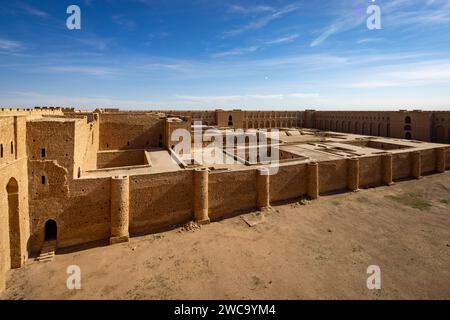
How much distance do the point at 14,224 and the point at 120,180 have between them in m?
4.76

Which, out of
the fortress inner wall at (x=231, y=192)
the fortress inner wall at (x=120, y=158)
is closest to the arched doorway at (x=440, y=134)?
the fortress inner wall at (x=231, y=192)

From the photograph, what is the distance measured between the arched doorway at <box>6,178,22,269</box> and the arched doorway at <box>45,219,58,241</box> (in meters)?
1.85

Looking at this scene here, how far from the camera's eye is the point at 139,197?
1428cm

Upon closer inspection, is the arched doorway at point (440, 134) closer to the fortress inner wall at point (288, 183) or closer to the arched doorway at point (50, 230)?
the fortress inner wall at point (288, 183)

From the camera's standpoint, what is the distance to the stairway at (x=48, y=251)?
12.2 meters

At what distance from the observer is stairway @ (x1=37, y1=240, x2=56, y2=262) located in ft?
39.9

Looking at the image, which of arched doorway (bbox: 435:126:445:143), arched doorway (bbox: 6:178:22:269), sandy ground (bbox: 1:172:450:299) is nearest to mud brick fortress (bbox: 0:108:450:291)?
arched doorway (bbox: 6:178:22:269)

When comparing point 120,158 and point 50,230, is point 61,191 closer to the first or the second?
point 50,230

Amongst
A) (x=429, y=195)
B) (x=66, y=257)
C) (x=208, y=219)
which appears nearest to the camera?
(x=66, y=257)

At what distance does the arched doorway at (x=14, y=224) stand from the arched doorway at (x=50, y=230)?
1.85 m

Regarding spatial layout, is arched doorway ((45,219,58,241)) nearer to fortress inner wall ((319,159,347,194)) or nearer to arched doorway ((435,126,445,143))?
fortress inner wall ((319,159,347,194))
